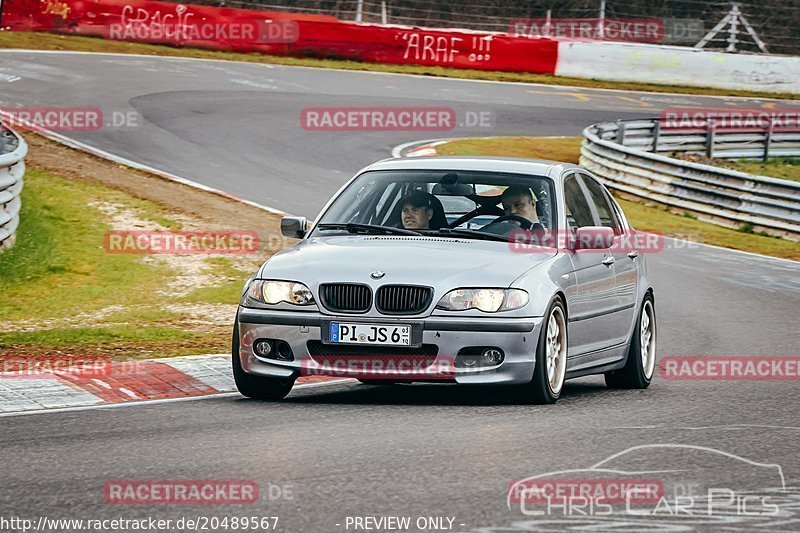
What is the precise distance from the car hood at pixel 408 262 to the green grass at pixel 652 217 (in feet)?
46.3

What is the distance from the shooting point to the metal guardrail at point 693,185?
2478 cm

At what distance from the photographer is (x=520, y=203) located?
9.72m

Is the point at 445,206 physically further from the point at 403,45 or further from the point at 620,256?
the point at 403,45

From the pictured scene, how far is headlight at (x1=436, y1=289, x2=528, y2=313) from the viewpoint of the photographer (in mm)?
8586

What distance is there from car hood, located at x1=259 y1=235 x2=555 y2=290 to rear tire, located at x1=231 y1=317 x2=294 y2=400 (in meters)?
0.52

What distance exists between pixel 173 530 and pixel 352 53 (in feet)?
114

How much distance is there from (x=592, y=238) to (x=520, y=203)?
524 mm

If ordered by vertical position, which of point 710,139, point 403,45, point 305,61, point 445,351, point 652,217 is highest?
point 445,351

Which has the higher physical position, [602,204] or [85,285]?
[602,204]

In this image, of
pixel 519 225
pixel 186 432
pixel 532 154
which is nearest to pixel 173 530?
pixel 186 432

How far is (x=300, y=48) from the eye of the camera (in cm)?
3953

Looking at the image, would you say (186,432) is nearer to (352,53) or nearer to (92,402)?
(92,402)

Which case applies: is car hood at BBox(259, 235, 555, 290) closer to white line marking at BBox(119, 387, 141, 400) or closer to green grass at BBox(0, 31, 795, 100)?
white line marking at BBox(119, 387, 141, 400)

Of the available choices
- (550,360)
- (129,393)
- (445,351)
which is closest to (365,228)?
(445,351)
